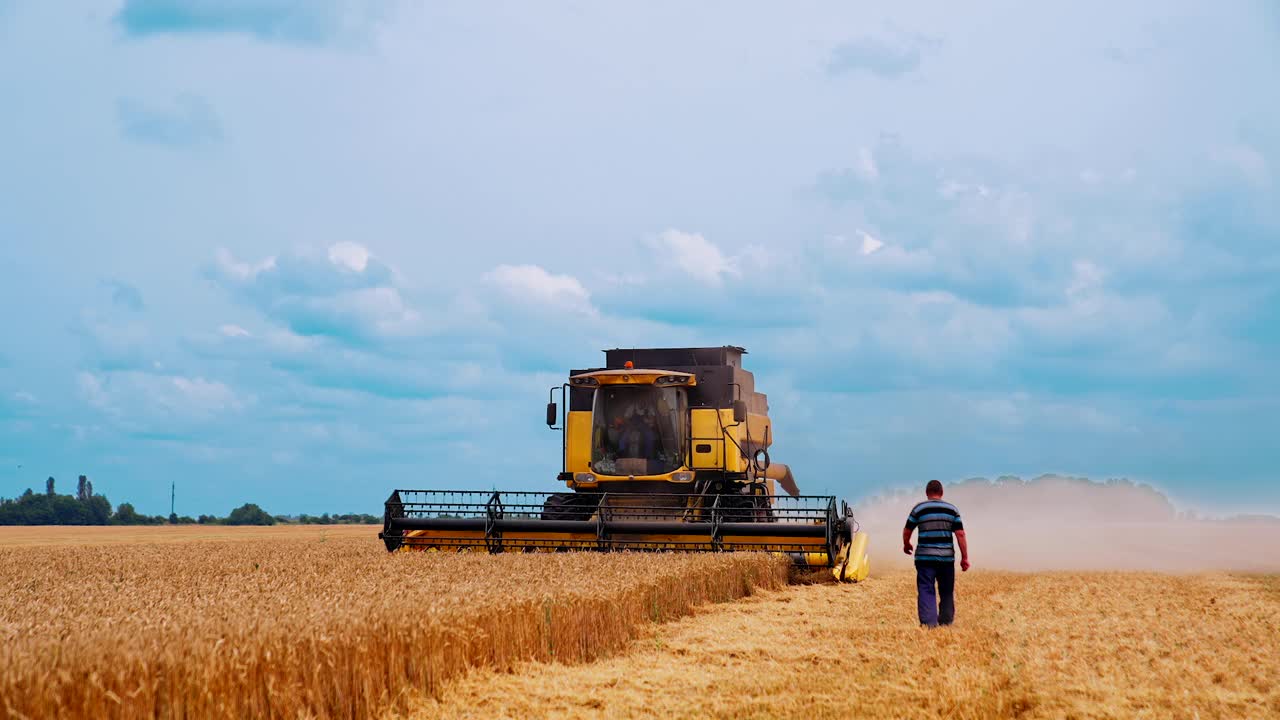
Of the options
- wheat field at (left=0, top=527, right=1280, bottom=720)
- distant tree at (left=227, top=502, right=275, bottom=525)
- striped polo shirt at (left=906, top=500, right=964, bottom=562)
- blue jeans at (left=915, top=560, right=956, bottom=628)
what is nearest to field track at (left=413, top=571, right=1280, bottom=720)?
wheat field at (left=0, top=527, right=1280, bottom=720)

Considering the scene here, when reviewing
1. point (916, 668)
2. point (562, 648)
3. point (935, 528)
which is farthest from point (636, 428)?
point (916, 668)

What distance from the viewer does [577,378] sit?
55.3 ft

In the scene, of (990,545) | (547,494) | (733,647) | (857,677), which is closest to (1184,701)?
(857,677)

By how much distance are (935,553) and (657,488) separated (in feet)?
21.6

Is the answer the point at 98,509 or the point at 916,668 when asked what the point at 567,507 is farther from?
the point at 98,509

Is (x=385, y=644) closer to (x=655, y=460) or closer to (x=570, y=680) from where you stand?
(x=570, y=680)

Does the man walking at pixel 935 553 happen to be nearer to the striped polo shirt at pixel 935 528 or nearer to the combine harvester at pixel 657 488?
the striped polo shirt at pixel 935 528

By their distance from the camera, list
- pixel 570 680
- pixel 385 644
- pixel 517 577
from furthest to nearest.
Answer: pixel 517 577 → pixel 570 680 → pixel 385 644

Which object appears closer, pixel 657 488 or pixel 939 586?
pixel 939 586

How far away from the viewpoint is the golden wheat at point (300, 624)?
5191 mm

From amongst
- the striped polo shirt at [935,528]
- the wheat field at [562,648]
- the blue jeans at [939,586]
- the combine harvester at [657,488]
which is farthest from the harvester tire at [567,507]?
the blue jeans at [939,586]

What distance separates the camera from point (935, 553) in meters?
10.5

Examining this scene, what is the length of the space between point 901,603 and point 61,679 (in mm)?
9217

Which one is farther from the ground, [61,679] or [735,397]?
[735,397]
